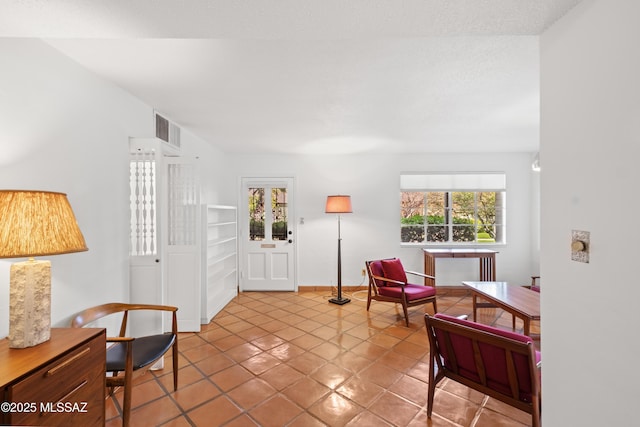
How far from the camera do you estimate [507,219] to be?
5.22 meters

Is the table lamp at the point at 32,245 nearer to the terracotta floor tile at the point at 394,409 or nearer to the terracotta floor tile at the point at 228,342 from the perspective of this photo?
the terracotta floor tile at the point at 228,342

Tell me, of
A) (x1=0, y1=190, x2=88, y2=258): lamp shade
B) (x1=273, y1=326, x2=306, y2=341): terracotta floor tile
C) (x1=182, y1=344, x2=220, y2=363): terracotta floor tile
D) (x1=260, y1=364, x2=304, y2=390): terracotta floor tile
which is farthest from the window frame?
(x1=0, y1=190, x2=88, y2=258): lamp shade

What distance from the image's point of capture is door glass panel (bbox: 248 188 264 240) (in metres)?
5.33

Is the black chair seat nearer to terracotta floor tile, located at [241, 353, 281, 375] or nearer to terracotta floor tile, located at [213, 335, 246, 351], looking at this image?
terracotta floor tile, located at [241, 353, 281, 375]

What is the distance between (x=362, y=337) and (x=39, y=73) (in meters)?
3.52

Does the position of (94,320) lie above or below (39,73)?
below

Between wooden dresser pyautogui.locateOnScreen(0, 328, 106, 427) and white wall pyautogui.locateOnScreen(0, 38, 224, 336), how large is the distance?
1.70 ft

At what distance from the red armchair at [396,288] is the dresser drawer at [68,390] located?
3.00m

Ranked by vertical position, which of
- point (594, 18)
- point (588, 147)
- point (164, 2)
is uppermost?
point (164, 2)

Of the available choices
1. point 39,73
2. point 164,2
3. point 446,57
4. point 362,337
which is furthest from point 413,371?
point 39,73

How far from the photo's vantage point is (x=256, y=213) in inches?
210

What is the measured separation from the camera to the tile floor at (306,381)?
2.01 m

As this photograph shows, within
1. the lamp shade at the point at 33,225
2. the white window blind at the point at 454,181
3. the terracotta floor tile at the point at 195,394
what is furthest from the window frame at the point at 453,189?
the lamp shade at the point at 33,225

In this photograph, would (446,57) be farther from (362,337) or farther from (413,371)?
(362,337)
